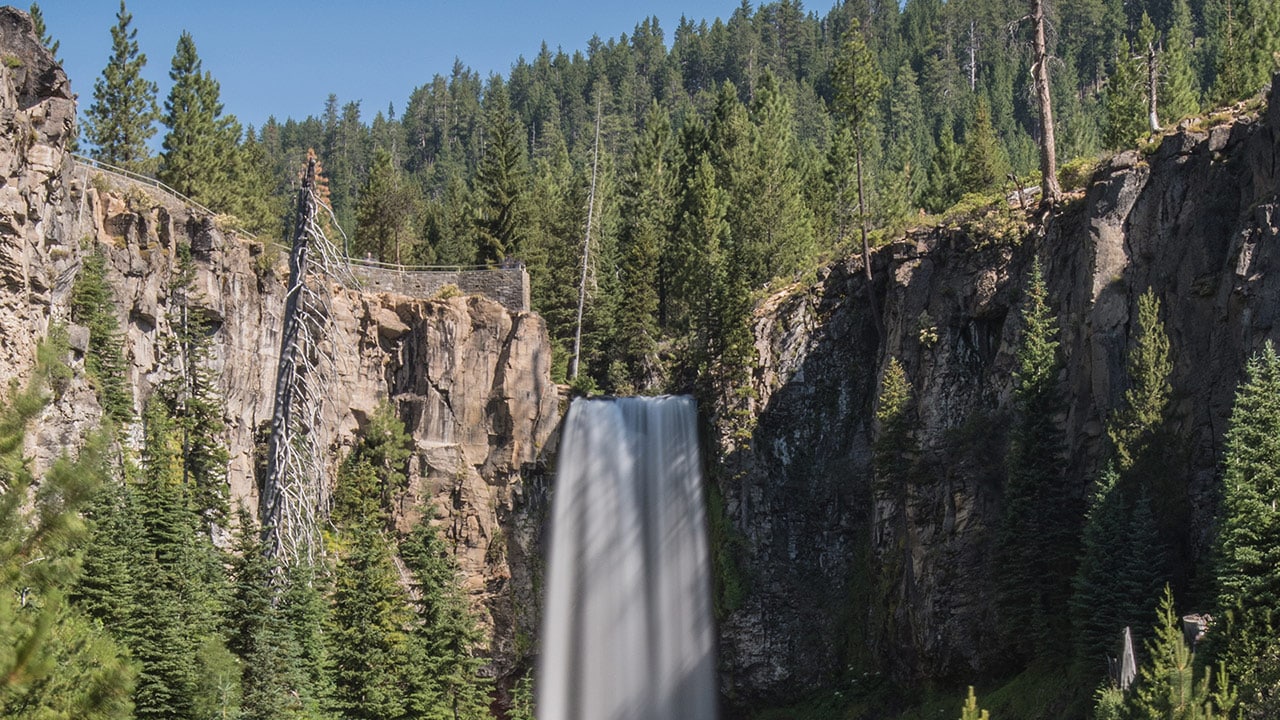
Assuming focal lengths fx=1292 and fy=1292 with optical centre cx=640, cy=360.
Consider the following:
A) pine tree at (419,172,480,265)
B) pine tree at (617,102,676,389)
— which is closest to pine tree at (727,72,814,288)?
pine tree at (617,102,676,389)

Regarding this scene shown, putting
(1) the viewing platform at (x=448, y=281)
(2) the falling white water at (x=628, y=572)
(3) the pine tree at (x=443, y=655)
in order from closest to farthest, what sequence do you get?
(3) the pine tree at (x=443, y=655)
(2) the falling white water at (x=628, y=572)
(1) the viewing platform at (x=448, y=281)

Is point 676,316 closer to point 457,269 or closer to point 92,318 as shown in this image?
point 457,269

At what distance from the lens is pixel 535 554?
4459 centimetres

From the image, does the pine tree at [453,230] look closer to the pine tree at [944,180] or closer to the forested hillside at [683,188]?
the forested hillside at [683,188]

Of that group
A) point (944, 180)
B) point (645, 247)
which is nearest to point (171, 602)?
point (645, 247)

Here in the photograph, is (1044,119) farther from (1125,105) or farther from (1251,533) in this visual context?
(1125,105)

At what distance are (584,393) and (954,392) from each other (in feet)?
49.1

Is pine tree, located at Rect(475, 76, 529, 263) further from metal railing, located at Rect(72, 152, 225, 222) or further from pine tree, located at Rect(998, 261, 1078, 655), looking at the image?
pine tree, located at Rect(998, 261, 1078, 655)

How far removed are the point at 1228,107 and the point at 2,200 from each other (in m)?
28.7

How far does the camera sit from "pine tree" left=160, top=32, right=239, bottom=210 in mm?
50281

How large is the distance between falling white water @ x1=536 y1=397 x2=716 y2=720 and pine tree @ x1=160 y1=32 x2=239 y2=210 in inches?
691

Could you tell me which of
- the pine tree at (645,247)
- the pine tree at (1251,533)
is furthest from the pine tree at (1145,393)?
the pine tree at (645,247)

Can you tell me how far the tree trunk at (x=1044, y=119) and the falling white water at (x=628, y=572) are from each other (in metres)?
14.6

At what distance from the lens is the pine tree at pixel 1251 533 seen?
2302 centimetres
